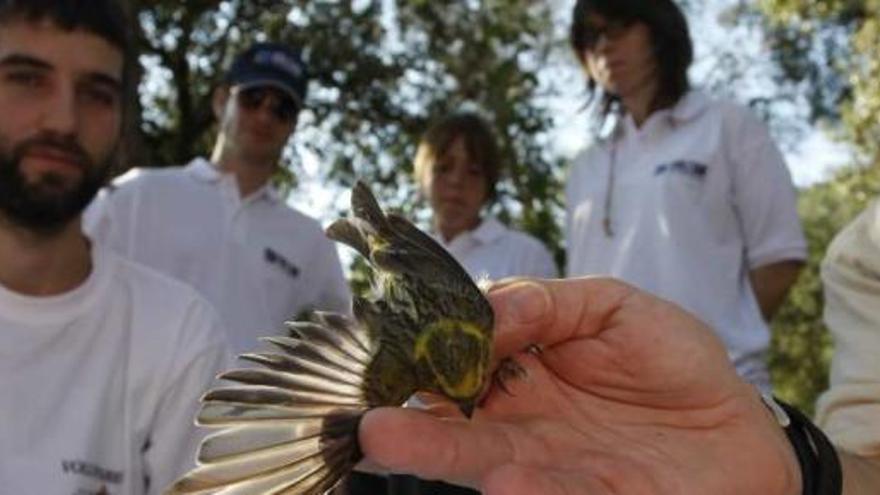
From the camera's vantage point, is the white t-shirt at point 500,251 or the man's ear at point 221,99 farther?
the man's ear at point 221,99

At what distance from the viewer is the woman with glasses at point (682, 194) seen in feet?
11.7

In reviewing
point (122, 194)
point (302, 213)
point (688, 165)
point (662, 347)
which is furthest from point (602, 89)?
point (662, 347)

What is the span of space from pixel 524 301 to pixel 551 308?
7cm

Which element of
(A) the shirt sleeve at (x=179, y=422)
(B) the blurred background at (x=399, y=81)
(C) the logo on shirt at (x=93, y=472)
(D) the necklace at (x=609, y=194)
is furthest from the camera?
(B) the blurred background at (x=399, y=81)

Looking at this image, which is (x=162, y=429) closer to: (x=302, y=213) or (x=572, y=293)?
(x=572, y=293)

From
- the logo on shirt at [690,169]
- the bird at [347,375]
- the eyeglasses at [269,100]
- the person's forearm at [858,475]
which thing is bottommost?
the person's forearm at [858,475]

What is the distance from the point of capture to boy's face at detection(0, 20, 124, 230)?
2.99m

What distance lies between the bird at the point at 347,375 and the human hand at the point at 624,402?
8 centimetres

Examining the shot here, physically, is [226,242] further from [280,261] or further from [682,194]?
[682,194]

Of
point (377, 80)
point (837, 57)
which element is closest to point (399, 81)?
point (377, 80)

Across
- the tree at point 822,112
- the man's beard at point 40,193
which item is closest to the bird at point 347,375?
the man's beard at point 40,193

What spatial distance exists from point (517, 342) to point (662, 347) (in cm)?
22

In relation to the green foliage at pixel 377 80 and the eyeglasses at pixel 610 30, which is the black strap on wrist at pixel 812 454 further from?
the green foliage at pixel 377 80

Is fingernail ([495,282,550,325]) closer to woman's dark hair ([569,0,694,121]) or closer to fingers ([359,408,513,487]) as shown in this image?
fingers ([359,408,513,487])
